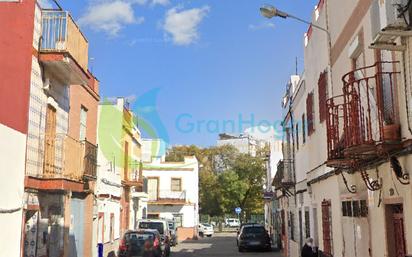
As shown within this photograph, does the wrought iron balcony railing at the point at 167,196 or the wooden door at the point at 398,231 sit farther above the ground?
the wrought iron balcony railing at the point at 167,196

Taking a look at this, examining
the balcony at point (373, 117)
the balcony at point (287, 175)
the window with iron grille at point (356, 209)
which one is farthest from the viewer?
the balcony at point (287, 175)

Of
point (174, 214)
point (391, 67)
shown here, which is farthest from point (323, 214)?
point (174, 214)

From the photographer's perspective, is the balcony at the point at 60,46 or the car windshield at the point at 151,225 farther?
the car windshield at the point at 151,225

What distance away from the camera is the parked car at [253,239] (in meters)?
30.4

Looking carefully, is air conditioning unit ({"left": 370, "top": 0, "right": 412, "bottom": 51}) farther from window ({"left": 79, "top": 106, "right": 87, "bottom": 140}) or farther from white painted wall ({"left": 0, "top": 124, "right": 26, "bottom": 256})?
window ({"left": 79, "top": 106, "right": 87, "bottom": 140})

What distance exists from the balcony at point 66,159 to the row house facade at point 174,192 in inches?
1138

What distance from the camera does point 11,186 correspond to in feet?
36.9

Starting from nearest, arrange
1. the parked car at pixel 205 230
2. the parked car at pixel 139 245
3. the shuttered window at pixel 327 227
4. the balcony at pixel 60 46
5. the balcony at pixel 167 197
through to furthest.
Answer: the balcony at pixel 60 46 → the shuttered window at pixel 327 227 → the parked car at pixel 139 245 → the balcony at pixel 167 197 → the parked car at pixel 205 230

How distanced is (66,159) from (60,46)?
299 centimetres

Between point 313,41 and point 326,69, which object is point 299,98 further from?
point 326,69

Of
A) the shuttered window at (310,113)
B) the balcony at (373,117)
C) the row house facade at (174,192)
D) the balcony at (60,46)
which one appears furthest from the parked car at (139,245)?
the row house facade at (174,192)

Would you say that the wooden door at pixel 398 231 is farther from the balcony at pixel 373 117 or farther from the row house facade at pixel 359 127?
the balcony at pixel 373 117

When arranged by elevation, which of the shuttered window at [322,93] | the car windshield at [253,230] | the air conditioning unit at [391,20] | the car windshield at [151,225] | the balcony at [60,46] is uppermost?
the balcony at [60,46]

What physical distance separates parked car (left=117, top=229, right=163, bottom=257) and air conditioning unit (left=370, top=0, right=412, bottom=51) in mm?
15534
